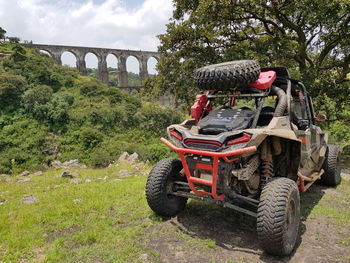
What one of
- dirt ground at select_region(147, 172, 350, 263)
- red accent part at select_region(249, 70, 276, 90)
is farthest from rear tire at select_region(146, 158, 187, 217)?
red accent part at select_region(249, 70, 276, 90)

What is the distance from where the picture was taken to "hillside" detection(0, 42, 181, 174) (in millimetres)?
28181

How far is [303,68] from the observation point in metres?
12.0

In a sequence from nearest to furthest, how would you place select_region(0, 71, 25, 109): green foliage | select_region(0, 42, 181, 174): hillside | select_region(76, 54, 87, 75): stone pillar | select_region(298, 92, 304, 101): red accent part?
select_region(298, 92, 304, 101): red accent part → select_region(0, 42, 181, 174): hillside → select_region(0, 71, 25, 109): green foliage → select_region(76, 54, 87, 75): stone pillar

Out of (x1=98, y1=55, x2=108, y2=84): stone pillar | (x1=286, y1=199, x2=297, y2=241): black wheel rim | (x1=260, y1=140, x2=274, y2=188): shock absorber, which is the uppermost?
(x1=98, y1=55, x2=108, y2=84): stone pillar

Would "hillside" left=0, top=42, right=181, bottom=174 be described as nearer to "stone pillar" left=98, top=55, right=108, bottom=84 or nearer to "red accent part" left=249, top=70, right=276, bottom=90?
"stone pillar" left=98, top=55, right=108, bottom=84

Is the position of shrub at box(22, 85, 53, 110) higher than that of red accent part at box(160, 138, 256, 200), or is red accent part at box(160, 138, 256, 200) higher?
shrub at box(22, 85, 53, 110)

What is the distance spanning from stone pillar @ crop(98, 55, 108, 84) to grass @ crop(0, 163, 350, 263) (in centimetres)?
5609

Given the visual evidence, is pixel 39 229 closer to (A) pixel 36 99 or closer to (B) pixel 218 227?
(B) pixel 218 227

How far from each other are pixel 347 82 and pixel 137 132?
84.8ft

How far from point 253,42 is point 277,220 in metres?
9.70

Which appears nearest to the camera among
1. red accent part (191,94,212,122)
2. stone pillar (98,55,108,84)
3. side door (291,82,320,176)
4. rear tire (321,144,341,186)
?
red accent part (191,94,212,122)

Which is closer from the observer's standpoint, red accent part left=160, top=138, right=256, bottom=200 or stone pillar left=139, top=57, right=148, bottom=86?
red accent part left=160, top=138, right=256, bottom=200

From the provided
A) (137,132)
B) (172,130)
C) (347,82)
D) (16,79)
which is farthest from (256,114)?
(16,79)

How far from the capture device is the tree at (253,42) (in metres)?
10.7
